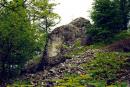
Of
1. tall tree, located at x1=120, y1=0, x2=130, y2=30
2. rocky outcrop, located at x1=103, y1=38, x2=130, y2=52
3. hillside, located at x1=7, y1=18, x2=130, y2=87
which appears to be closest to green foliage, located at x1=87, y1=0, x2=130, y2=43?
tall tree, located at x1=120, y1=0, x2=130, y2=30

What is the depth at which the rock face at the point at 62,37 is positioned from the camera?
177 feet

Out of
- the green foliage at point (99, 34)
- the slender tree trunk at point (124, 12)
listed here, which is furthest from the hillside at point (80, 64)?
the slender tree trunk at point (124, 12)

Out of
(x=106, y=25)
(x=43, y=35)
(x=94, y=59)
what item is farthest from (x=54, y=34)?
(x=94, y=59)

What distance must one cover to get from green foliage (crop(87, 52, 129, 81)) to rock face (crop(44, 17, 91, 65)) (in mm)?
8731

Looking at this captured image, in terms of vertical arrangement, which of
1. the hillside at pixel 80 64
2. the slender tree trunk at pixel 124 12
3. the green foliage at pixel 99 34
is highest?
the slender tree trunk at pixel 124 12

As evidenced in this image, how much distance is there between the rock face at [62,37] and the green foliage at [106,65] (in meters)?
8.73

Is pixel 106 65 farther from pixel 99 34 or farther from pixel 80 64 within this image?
pixel 99 34

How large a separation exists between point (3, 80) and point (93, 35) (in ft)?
42.6

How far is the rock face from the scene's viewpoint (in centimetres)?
5391

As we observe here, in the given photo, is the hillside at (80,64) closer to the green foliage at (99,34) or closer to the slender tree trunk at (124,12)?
the green foliage at (99,34)

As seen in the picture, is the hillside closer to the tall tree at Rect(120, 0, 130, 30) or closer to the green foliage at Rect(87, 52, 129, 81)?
the green foliage at Rect(87, 52, 129, 81)

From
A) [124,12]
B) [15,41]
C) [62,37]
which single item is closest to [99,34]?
[124,12]

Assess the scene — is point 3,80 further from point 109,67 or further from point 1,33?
point 109,67

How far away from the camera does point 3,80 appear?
164 feet
